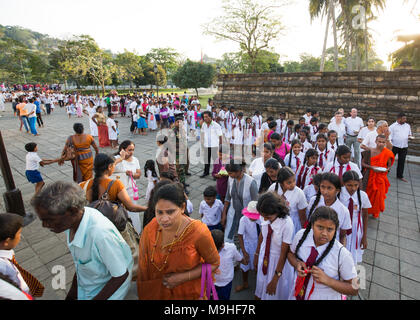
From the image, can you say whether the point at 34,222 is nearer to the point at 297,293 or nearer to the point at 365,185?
the point at 297,293

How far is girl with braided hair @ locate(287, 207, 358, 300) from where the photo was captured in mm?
1707

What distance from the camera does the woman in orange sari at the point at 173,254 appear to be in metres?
1.55

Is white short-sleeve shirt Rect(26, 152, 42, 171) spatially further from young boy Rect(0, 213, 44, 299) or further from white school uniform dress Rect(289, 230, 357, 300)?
white school uniform dress Rect(289, 230, 357, 300)

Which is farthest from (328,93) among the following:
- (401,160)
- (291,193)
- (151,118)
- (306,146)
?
(291,193)

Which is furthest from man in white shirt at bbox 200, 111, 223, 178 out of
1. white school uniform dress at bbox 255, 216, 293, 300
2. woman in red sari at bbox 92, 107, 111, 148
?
woman in red sari at bbox 92, 107, 111, 148

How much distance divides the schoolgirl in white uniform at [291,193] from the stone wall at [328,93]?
8557mm

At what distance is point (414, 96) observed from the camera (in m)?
8.41

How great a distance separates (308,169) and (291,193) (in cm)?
133

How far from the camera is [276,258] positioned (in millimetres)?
2342

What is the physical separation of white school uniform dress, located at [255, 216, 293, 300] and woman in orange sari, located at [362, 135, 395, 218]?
3252 mm

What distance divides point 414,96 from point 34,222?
12.7m

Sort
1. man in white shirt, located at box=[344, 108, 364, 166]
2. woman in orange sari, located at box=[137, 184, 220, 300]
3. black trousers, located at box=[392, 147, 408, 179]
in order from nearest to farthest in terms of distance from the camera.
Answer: woman in orange sari, located at box=[137, 184, 220, 300]
black trousers, located at box=[392, 147, 408, 179]
man in white shirt, located at box=[344, 108, 364, 166]

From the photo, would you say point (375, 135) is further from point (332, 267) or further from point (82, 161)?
point (82, 161)
